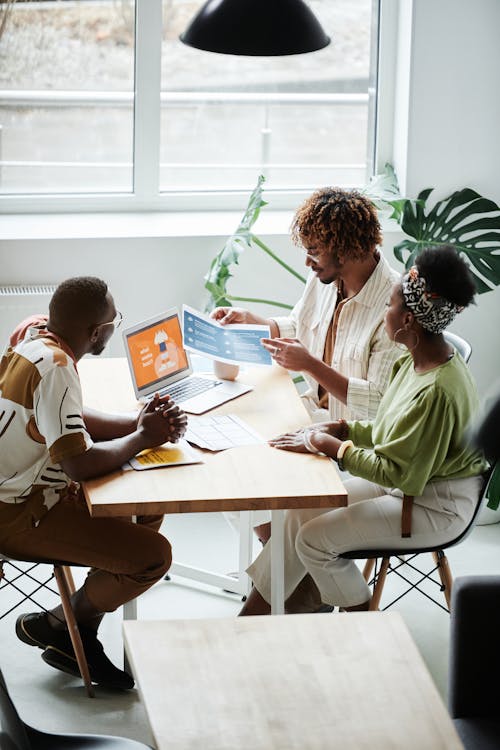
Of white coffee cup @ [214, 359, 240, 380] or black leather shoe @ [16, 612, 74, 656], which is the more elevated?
white coffee cup @ [214, 359, 240, 380]

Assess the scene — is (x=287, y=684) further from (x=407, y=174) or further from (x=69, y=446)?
(x=407, y=174)

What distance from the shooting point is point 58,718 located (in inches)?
113

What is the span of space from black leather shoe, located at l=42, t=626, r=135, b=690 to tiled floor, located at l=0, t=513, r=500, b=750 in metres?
0.04

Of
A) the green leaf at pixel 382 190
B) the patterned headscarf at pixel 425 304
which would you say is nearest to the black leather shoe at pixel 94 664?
the patterned headscarf at pixel 425 304

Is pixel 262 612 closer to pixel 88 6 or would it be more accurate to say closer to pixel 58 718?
pixel 58 718

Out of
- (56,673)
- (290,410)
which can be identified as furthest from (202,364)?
(56,673)

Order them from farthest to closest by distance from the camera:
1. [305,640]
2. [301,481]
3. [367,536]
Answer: [367,536] < [301,481] < [305,640]

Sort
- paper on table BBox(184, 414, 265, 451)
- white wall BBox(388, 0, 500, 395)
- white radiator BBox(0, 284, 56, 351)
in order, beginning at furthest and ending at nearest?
white wall BBox(388, 0, 500, 395), white radiator BBox(0, 284, 56, 351), paper on table BBox(184, 414, 265, 451)

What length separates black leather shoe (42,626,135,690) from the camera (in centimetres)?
299

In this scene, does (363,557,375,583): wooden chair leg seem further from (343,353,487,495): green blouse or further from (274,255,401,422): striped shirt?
(343,353,487,495): green blouse

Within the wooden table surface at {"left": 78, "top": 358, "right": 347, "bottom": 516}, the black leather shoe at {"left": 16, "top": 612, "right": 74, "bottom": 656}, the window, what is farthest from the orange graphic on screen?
the window

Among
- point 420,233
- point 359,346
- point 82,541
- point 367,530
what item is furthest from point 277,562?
point 420,233

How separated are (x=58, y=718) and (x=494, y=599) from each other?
1.28 m

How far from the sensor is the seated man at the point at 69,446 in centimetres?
261
